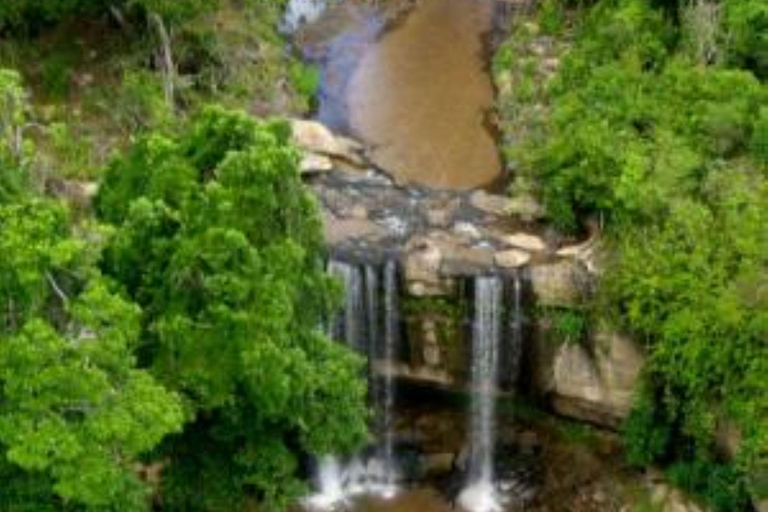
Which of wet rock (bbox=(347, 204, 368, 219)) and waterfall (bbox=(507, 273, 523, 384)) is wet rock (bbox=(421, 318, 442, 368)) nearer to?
waterfall (bbox=(507, 273, 523, 384))

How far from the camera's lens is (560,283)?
25.6m

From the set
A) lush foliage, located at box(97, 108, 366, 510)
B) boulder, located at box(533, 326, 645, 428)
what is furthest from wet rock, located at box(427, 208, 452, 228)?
lush foliage, located at box(97, 108, 366, 510)

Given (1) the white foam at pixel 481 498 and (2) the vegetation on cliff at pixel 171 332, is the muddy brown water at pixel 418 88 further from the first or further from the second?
(2) the vegetation on cliff at pixel 171 332

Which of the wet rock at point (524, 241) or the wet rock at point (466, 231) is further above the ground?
the wet rock at point (466, 231)

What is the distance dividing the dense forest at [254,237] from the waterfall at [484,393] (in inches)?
66.3

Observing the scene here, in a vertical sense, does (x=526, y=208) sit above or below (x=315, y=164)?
below

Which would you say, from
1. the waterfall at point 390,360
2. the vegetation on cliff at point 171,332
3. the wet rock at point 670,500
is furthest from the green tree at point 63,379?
the wet rock at point 670,500

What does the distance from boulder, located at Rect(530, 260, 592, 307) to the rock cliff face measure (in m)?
0.02

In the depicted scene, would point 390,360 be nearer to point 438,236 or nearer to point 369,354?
point 369,354

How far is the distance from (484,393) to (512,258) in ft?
8.66

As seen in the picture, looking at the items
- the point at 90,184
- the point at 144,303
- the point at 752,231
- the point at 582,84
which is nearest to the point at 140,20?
the point at 90,184

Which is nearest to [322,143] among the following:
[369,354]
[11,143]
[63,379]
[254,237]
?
[369,354]

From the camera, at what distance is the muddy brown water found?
98.7 ft

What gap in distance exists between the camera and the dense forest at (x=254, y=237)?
17.8 m
